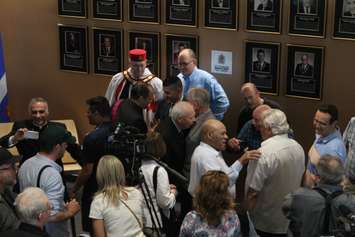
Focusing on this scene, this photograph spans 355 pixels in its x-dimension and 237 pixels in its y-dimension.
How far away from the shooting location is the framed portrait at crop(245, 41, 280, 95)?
6430 mm

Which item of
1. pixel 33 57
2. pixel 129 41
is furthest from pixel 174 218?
pixel 33 57

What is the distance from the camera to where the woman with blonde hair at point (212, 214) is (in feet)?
12.8

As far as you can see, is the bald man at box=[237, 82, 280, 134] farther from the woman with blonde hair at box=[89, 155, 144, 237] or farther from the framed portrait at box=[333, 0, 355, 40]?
the woman with blonde hair at box=[89, 155, 144, 237]

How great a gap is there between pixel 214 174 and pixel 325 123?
1478mm

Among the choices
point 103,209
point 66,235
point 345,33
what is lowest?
point 66,235

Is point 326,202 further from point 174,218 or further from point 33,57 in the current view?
point 33,57

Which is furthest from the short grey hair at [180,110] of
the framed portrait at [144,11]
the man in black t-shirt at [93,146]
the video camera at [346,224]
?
the framed portrait at [144,11]

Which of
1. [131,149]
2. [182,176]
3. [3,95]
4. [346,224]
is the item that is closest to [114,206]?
[131,149]

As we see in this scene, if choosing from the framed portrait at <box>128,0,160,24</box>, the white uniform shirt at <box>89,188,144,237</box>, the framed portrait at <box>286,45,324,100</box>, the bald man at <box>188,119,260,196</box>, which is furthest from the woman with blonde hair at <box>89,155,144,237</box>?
the framed portrait at <box>128,0,160,24</box>

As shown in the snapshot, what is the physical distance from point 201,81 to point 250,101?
1.91 ft

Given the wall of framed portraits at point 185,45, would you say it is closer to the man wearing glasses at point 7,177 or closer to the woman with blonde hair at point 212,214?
the woman with blonde hair at point 212,214

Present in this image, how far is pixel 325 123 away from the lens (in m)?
5.16

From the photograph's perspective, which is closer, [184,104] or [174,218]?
[174,218]

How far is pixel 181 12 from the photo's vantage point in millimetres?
6844
